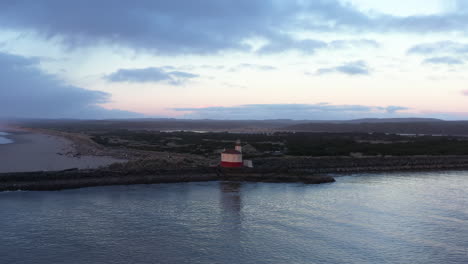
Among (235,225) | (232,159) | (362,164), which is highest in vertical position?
(232,159)

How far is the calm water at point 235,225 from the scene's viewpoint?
34.9 feet

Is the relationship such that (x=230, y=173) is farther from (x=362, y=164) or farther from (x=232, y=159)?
(x=362, y=164)

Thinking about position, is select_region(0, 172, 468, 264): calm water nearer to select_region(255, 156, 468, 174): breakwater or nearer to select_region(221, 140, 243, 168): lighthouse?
select_region(221, 140, 243, 168): lighthouse

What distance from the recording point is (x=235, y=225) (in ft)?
43.7

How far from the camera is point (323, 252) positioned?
10.8 metres

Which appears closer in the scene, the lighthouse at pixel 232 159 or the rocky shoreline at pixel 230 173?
the rocky shoreline at pixel 230 173

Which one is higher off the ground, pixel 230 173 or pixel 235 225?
pixel 230 173

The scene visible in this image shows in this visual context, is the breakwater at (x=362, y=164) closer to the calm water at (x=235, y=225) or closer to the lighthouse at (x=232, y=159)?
the lighthouse at (x=232, y=159)

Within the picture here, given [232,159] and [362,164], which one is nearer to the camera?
[232,159]

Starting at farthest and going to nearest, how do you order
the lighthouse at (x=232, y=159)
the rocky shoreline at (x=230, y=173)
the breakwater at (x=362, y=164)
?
1. the breakwater at (x=362, y=164)
2. the lighthouse at (x=232, y=159)
3. the rocky shoreline at (x=230, y=173)

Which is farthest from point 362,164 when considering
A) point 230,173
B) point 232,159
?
point 230,173

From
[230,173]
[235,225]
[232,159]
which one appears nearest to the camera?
[235,225]

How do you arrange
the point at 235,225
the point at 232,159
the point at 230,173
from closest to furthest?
Result: the point at 235,225
the point at 230,173
the point at 232,159

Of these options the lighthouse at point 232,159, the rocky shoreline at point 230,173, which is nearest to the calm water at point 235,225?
the rocky shoreline at point 230,173
